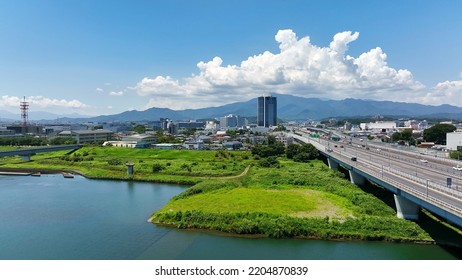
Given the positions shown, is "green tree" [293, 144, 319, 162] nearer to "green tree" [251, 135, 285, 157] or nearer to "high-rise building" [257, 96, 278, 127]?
"green tree" [251, 135, 285, 157]

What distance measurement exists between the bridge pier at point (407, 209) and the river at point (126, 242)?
2.79 metres

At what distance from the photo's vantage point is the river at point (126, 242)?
13758mm

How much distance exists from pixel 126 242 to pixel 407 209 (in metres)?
13.0

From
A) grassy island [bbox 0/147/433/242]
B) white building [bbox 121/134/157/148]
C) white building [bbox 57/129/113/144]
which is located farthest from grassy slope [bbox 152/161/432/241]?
white building [bbox 57/129/113/144]

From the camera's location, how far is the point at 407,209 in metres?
→ 17.1

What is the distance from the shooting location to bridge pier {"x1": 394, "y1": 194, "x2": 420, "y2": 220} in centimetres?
1700

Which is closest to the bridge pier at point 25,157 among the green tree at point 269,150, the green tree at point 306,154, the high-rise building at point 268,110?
the green tree at point 269,150

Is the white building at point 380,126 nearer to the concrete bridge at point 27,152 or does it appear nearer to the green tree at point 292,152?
the green tree at point 292,152

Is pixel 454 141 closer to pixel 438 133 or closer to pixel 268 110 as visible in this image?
pixel 438 133

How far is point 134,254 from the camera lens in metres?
13.8

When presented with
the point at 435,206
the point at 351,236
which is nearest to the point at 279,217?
the point at 351,236

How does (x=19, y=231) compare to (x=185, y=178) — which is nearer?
(x=19, y=231)

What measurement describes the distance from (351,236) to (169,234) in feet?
26.1

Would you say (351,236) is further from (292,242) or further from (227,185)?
(227,185)
